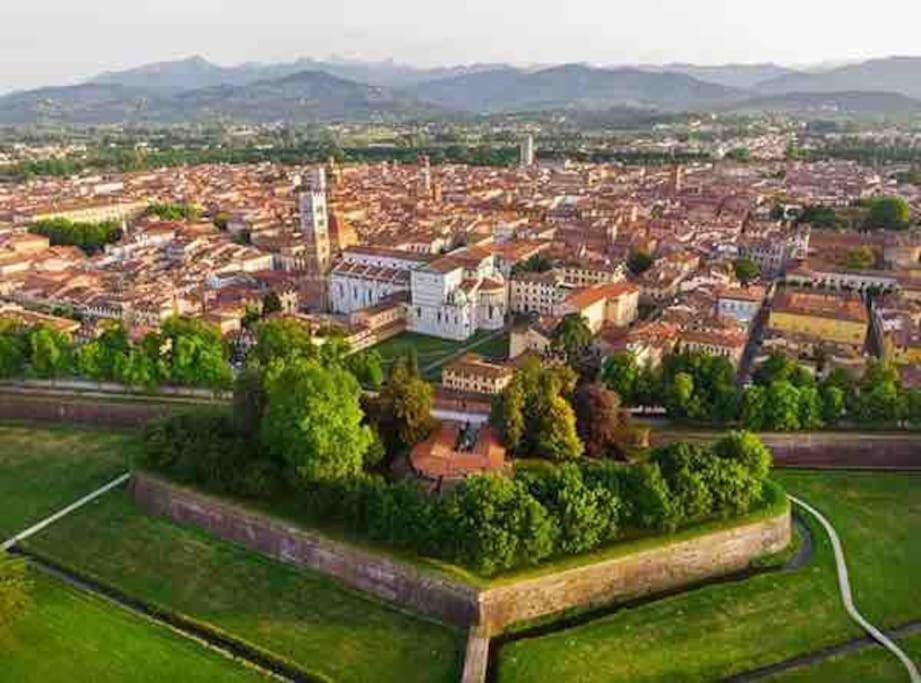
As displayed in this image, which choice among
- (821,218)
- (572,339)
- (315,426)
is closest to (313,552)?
(315,426)

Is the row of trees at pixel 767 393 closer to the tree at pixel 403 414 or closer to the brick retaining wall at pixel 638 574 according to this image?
the brick retaining wall at pixel 638 574

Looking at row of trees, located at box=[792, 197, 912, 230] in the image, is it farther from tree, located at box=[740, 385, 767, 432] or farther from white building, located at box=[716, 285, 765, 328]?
tree, located at box=[740, 385, 767, 432]

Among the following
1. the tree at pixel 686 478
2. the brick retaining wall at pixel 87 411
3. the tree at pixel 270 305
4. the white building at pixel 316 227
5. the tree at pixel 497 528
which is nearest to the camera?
the tree at pixel 497 528

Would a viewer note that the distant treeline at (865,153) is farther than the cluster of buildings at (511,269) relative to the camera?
Yes

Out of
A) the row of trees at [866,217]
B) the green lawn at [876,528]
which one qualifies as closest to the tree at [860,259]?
the row of trees at [866,217]

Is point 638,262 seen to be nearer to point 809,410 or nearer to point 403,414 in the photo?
point 809,410

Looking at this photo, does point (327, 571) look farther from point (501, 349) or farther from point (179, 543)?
point (501, 349)
